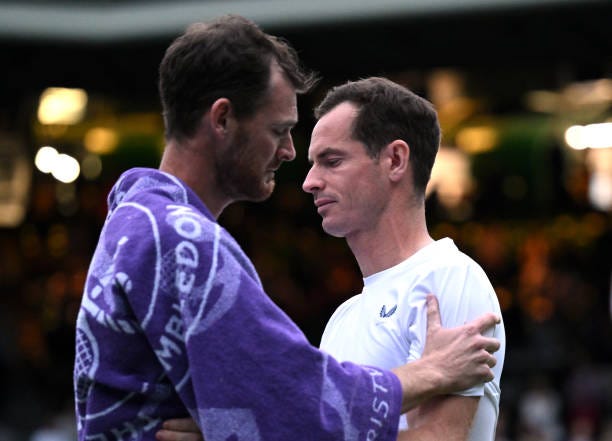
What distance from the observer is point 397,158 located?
359 cm

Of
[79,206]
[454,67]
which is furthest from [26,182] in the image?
[454,67]

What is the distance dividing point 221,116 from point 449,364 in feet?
2.54

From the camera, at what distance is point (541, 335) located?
11.6 metres

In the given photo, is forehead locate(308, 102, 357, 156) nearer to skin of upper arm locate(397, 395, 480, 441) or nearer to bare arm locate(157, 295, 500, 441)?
bare arm locate(157, 295, 500, 441)

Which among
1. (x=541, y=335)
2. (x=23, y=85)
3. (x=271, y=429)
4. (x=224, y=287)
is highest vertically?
(x=224, y=287)

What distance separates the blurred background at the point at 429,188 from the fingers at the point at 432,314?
7.59 meters

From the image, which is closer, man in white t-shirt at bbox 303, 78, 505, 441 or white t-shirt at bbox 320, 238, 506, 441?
white t-shirt at bbox 320, 238, 506, 441

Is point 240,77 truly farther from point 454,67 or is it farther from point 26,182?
point 26,182

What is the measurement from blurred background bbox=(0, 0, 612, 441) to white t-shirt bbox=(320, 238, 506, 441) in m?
7.34

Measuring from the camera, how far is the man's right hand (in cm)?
293

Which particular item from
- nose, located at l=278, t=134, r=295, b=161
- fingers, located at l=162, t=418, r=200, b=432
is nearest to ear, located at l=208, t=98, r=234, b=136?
nose, located at l=278, t=134, r=295, b=161

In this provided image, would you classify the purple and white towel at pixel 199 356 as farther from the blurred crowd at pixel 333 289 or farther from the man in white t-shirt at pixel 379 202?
the blurred crowd at pixel 333 289

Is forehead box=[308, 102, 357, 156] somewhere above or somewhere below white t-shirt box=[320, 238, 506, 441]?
above

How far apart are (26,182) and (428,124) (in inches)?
474
